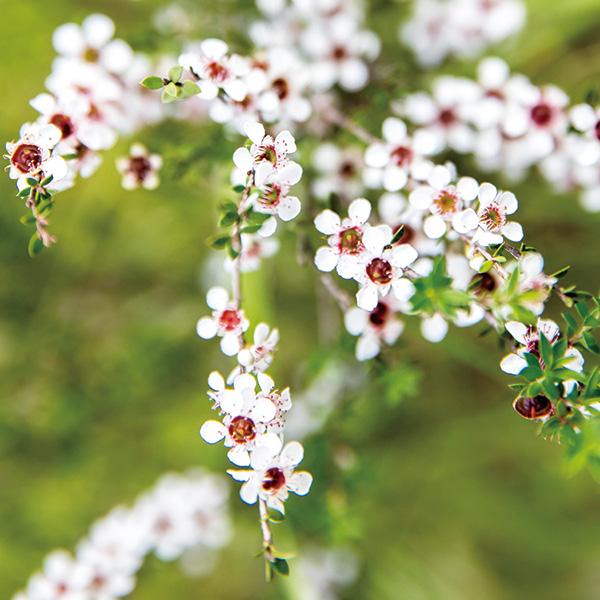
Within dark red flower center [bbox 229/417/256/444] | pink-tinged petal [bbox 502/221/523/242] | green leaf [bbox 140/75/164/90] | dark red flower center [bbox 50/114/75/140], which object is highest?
dark red flower center [bbox 50/114/75/140]

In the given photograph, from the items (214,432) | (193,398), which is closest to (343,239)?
(214,432)

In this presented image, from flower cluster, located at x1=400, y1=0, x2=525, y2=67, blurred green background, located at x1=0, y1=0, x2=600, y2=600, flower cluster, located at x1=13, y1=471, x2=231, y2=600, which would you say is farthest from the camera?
blurred green background, located at x1=0, y1=0, x2=600, y2=600

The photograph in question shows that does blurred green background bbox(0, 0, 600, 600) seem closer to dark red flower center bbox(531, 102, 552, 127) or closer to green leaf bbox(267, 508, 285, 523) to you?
dark red flower center bbox(531, 102, 552, 127)

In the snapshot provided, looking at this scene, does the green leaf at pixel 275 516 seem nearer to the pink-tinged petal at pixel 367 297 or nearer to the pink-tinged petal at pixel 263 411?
the pink-tinged petal at pixel 263 411

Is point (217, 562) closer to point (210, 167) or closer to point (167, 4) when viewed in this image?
point (210, 167)

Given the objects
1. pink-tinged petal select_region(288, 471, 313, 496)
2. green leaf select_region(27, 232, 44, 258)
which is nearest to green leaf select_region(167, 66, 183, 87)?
green leaf select_region(27, 232, 44, 258)

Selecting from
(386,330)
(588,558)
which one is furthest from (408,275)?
(588,558)

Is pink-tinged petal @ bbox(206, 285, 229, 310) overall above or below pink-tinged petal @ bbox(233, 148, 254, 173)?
below
